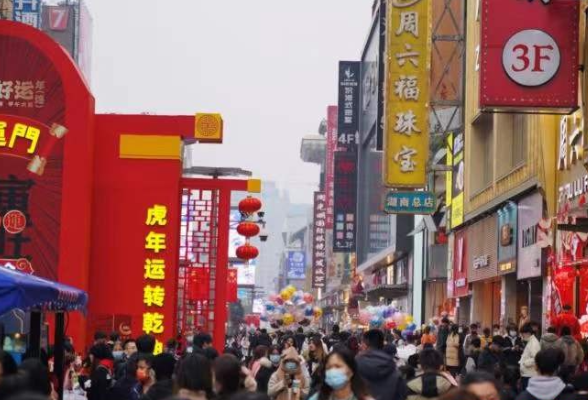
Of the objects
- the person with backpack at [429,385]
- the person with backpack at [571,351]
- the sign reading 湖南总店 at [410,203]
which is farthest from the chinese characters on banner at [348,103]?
the person with backpack at [429,385]

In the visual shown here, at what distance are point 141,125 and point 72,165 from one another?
7.08ft

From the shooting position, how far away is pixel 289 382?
1431cm

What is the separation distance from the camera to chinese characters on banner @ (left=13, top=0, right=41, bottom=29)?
214 feet

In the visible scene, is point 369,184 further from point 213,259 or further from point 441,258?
point 213,259

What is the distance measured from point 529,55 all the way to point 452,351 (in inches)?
271

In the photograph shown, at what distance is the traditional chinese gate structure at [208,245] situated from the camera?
98.7 feet

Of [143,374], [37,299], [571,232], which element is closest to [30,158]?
[571,232]

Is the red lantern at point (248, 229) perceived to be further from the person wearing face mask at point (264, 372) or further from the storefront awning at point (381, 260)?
the storefront awning at point (381, 260)

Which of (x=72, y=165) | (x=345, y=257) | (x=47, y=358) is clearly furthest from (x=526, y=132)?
(x=345, y=257)

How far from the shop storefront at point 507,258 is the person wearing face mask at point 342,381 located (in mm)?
23064

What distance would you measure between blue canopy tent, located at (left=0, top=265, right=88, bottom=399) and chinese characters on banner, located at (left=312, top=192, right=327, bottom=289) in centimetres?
8241

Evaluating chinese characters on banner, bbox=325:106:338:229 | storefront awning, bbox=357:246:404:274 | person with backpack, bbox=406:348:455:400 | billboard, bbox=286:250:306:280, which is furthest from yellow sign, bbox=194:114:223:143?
billboard, bbox=286:250:306:280

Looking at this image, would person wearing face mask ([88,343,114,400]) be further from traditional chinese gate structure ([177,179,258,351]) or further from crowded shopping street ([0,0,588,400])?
traditional chinese gate structure ([177,179,258,351])

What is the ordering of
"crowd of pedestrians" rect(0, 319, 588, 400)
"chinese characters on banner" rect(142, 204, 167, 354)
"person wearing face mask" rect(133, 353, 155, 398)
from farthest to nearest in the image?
"chinese characters on banner" rect(142, 204, 167, 354), "person wearing face mask" rect(133, 353, 155, 398), "crowd of pedestrians" rect(0, 319, 588, 400)
